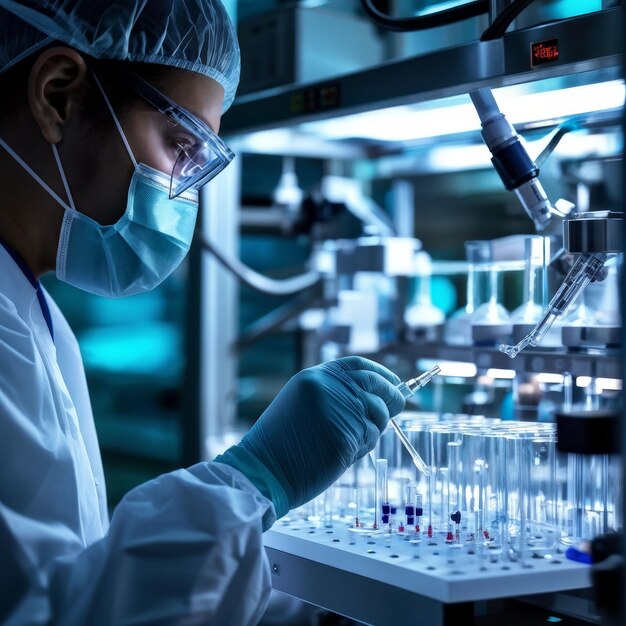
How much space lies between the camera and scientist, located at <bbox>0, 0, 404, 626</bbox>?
104cm

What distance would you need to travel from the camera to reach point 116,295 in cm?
144

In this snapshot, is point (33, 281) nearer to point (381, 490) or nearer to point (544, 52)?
point (381, 490)

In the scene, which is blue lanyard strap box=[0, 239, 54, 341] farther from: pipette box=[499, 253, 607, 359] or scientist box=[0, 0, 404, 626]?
pipette box=[499, 253, 607, 359]

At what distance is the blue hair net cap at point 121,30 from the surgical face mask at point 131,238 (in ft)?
0.35

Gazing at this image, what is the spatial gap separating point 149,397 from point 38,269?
390 cm

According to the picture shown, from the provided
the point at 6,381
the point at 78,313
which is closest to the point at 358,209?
the point at 6,381

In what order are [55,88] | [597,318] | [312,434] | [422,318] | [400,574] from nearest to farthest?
1. [400,574]
2. [312,434]
3. [55,88]
4. [597,318]
5. [422,318]

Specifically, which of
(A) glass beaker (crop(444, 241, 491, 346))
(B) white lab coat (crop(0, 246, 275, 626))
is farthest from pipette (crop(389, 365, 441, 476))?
Result: (A) glass beaker (crop(444, 241, 491, 346))

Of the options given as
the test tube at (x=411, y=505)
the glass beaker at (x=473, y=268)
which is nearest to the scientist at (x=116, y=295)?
the test tube at (x=411, y=505)

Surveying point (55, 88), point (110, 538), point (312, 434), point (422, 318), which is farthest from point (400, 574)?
point (422, 318)

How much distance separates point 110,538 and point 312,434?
31cm

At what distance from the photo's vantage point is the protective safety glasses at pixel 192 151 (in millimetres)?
1313

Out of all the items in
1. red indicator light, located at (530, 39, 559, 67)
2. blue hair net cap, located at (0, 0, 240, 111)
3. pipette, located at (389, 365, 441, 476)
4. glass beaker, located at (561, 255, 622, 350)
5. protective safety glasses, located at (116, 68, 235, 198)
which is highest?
blue hair net cap, located at (0, 0, 240, 111)

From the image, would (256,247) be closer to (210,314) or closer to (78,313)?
(210,314)
